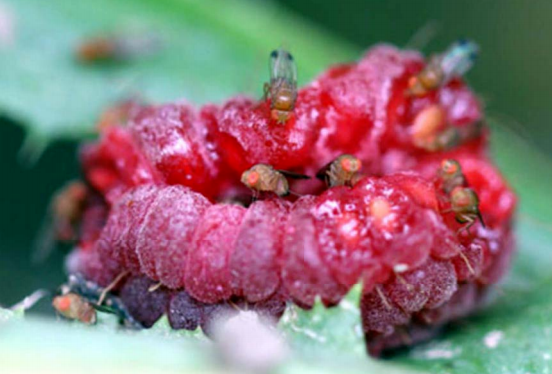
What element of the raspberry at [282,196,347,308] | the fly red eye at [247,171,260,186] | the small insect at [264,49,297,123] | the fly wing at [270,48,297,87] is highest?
the fly wing at [270,48,297,87]

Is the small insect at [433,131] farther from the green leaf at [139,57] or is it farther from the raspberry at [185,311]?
the green leaf at [139,57]

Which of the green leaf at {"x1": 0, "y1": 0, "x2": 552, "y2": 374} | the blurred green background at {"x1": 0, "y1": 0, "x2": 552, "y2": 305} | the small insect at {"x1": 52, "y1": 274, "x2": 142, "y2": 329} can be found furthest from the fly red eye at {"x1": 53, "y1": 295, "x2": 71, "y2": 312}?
the blurred green background at {"x1": 0, "y1": 0, "x2": 552, "y2": 305}

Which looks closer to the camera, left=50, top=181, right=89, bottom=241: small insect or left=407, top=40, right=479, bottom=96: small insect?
left=407, top=40, right=479, bottom=96: small insect

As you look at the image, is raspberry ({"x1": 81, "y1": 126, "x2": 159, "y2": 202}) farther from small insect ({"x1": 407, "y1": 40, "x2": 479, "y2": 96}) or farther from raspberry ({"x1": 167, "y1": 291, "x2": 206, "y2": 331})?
small insect ({"x1": 407, "y1": 40, "x2": 479, "y2": 96})

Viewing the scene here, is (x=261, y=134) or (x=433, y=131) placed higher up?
(x=433, y=131)

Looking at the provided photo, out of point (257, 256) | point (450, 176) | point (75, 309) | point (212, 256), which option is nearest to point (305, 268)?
point (257, 256)

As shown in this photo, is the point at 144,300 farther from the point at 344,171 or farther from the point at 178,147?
the point at 344,171

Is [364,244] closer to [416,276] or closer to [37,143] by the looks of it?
[416,276]
